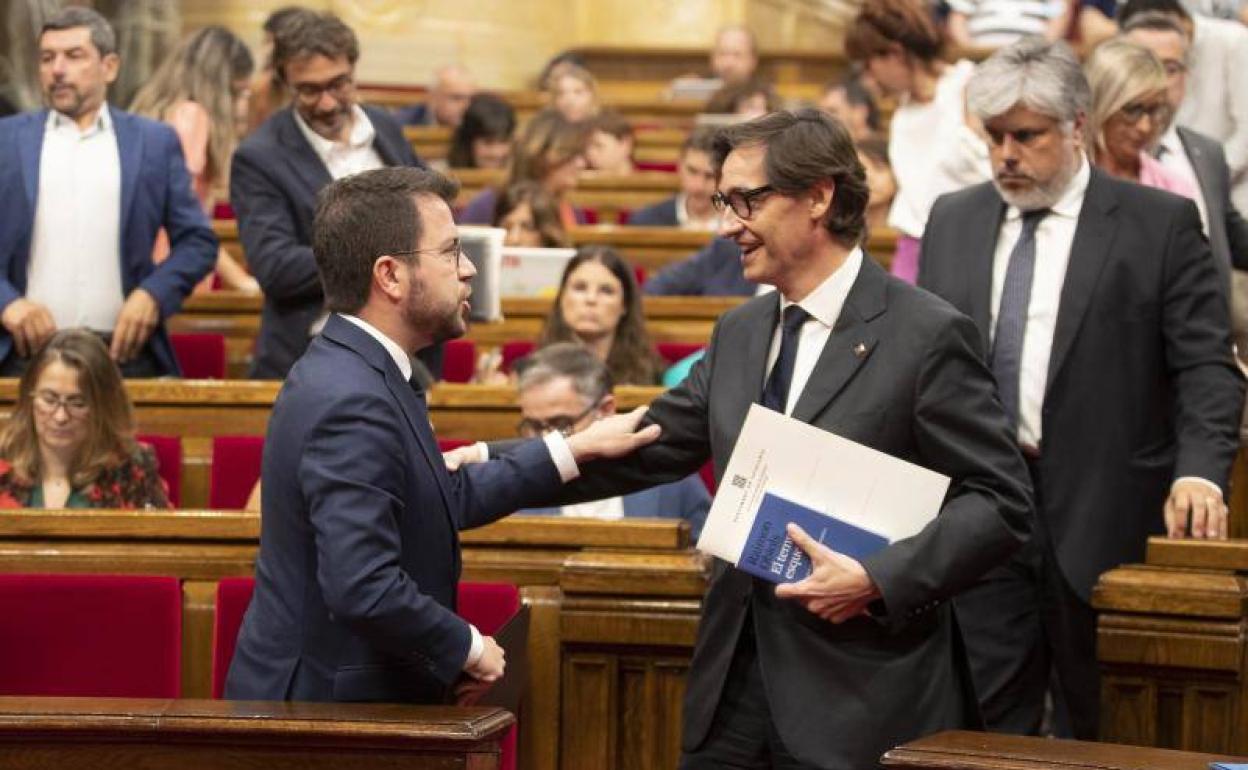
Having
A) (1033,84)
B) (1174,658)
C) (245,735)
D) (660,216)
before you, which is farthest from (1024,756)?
(660,216)

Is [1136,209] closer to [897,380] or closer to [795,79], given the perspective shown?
[897,380]

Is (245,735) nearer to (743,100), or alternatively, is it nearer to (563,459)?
(563,459)

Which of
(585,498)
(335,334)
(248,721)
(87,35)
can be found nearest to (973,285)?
(585,498)

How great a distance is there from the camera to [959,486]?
Result: 2.81 meters

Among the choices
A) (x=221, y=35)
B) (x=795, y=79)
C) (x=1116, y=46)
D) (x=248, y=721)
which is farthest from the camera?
(x=795, y=79)

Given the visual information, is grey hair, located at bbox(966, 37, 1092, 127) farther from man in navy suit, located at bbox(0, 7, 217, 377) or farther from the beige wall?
the beige wall

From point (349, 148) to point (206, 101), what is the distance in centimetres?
185

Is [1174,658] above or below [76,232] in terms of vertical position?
below

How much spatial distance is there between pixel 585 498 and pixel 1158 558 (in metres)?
0.89

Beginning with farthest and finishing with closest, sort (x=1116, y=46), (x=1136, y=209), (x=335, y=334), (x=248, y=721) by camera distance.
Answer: (x=1116, y=46) < (x=1136, y=209) < (x=335, y=334) < (x=248, y=721)

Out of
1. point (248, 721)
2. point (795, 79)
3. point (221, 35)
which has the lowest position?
point (248, 721)

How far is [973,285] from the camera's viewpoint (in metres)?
3.45

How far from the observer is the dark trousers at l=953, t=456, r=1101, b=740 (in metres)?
3.29

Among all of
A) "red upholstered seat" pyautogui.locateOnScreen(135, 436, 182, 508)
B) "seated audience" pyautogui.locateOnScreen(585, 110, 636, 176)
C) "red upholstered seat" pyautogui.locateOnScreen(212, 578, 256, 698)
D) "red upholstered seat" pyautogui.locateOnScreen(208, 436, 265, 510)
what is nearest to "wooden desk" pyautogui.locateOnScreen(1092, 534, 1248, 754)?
"red upholstered seat" pyautogui.locateOnScreen(212, 578, 256, 698)
